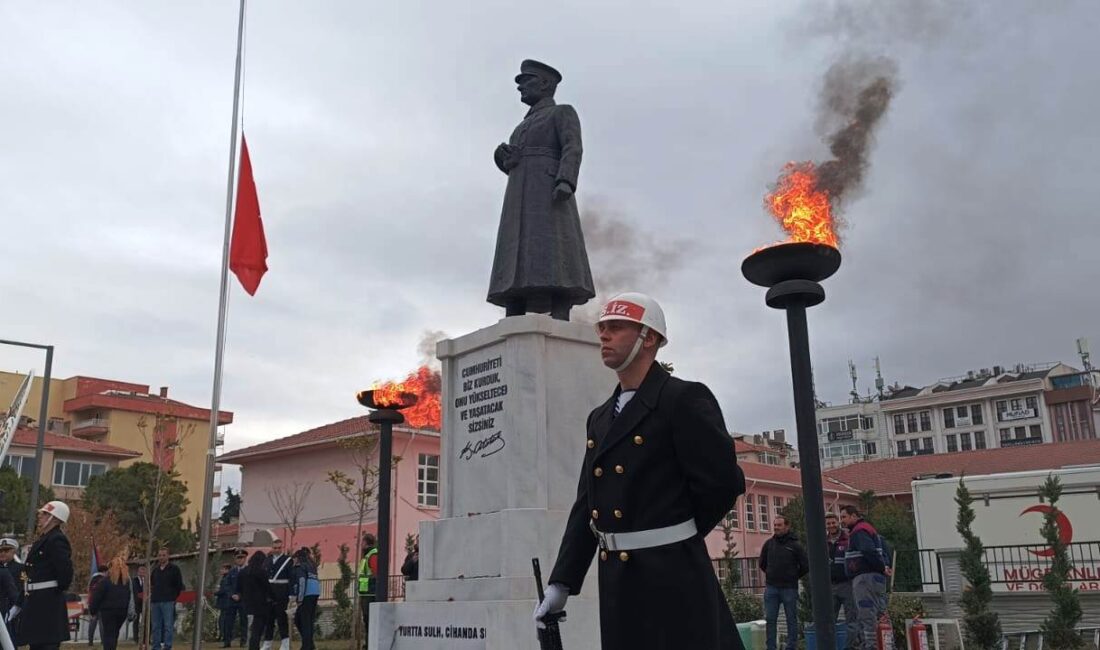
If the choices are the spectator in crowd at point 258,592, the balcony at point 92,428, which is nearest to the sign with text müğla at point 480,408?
the spectator in crowd at point 258,592

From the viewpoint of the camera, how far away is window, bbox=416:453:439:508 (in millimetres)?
33125

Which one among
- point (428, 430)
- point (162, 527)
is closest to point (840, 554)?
point (428, 430)

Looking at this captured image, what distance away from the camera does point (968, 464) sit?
46250 mm

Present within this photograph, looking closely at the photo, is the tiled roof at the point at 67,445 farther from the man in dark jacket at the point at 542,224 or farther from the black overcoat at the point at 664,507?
the black overcoat at the point at 664,507

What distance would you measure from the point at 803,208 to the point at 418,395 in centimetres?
651

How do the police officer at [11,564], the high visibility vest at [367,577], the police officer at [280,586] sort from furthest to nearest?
the high visibility vest at [367,577] → the police officer at [280,586] → the police officer at [11,564]

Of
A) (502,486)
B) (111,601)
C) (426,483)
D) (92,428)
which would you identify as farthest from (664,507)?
(92,428)

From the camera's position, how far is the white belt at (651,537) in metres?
3.77

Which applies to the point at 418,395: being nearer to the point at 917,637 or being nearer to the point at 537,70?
the point at 537,70

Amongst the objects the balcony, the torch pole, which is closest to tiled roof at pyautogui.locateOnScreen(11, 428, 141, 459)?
the balcony

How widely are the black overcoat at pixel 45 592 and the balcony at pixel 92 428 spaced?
55290mm

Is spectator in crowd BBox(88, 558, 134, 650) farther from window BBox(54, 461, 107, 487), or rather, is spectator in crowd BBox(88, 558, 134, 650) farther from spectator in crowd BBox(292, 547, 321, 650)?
window BBox(54, 461, 107, 487)

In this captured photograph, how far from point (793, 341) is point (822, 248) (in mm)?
587

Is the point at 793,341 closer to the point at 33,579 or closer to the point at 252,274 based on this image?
the point at 33,579
